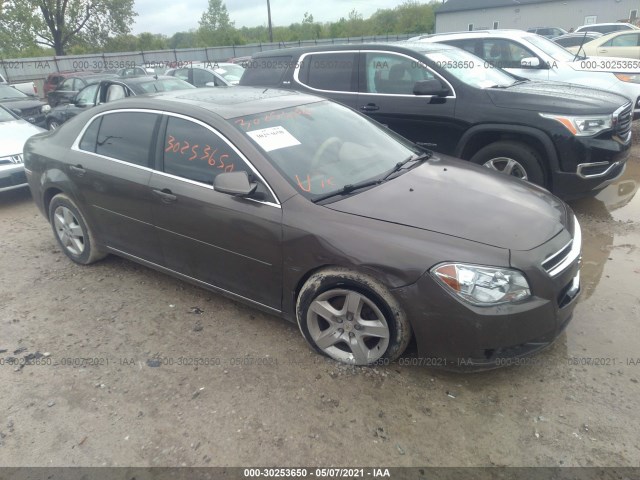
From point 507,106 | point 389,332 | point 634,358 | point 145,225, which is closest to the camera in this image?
point 389,332

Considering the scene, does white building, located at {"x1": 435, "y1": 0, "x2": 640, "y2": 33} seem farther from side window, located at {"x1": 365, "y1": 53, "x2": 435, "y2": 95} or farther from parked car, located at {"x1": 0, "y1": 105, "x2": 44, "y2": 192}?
parked car, located at {"x1": 0, "y1": 105, "x2": 44, "y2": 192}

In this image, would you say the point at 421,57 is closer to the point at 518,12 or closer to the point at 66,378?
the point at 66,378

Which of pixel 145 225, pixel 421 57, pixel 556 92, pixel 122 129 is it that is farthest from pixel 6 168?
pixel 556 92

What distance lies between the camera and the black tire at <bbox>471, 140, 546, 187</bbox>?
4.83 m

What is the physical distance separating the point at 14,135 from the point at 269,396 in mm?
6361

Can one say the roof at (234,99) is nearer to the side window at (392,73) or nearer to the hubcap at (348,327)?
the hubcap at (348,327)

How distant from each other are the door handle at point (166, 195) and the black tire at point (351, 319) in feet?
3.99

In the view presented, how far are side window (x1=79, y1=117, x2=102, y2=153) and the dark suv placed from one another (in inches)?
112

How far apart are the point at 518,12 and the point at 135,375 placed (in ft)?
166

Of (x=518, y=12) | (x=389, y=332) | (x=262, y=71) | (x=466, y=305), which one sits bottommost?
(x=389, y=332)

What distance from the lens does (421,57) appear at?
17.9 ft

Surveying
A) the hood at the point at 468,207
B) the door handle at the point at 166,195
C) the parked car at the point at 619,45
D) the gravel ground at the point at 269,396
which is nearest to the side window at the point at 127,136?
the door handle at the point at 166,195

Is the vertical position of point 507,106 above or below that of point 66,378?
above

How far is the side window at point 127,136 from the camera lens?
143 inches
